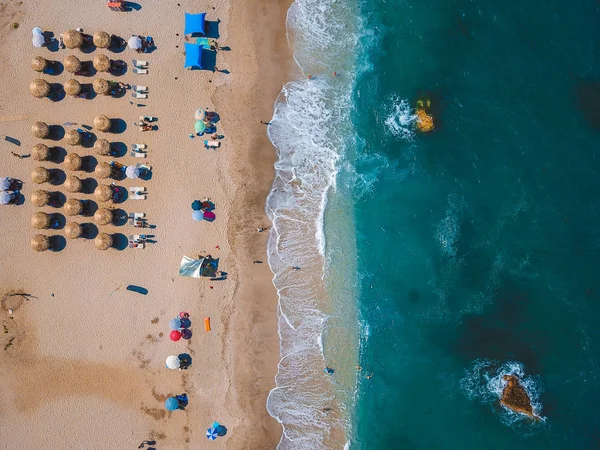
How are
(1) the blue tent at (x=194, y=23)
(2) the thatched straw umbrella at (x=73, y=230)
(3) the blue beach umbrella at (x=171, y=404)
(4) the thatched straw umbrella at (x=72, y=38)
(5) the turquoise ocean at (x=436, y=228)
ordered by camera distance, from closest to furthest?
(3) the blue beach umbrella at (x=171, y=404) → (2) the thatched straw umbrella at (x=73, y=230) → (4) the thatched straw umbrella at (x=72, y=38) → (1) the blue tent at (x=194, y=23) → (5) the turquoise ocean at (x=436, y=228)

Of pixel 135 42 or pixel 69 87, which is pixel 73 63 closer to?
Answer: pixel 69 87

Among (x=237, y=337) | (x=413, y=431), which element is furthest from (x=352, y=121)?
(x=413, y=431)

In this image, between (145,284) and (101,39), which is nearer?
(101,39)

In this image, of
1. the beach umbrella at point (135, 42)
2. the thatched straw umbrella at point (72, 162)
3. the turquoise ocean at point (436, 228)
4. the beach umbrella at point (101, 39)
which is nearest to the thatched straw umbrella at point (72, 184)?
the thatched straw umbrella at point (72, 162)

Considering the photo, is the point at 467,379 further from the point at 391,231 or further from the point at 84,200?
the point at 84,200

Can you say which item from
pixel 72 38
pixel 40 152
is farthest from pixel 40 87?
pixel 40 152

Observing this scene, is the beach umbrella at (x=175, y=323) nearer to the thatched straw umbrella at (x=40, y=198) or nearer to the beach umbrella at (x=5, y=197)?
the thatched straw umbrella at (x=40, y=198)
